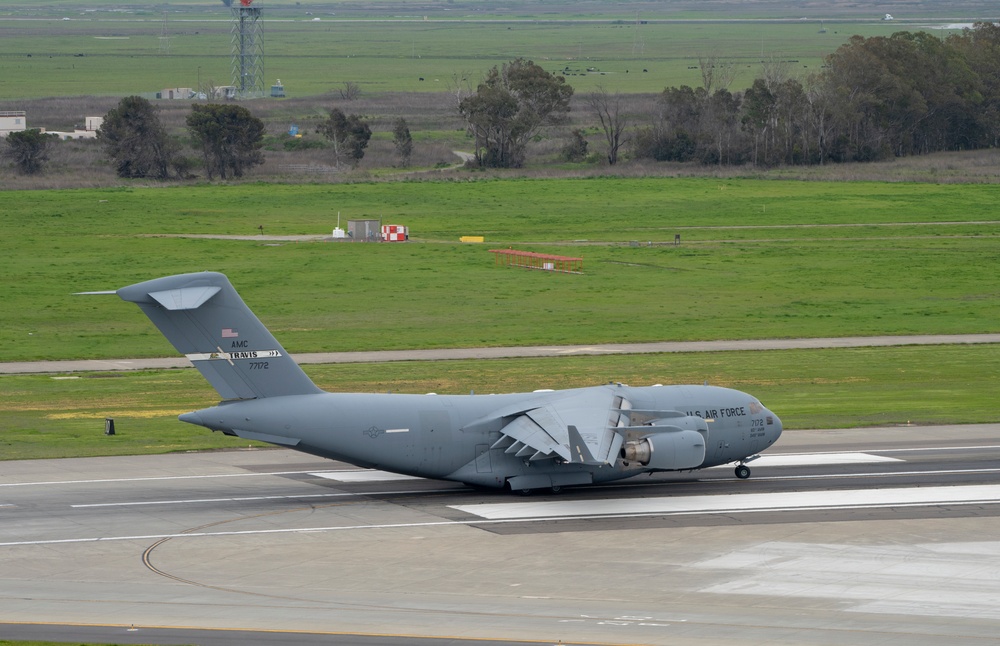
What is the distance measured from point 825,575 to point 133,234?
7782cm

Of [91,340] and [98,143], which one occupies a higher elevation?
[98,143]

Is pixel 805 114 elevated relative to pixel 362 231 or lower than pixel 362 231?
elevated

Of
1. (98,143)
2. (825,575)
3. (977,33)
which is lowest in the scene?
(825,575)

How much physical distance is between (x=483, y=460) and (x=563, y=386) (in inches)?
615

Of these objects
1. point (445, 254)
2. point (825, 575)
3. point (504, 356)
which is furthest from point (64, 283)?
point (825, 575)

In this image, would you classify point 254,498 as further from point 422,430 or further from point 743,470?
point 743,470

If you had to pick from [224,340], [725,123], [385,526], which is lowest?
[385,526]

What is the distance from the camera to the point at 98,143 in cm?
15738

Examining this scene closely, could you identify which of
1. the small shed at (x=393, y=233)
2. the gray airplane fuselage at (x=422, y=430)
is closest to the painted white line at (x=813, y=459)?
the gray airplane fuselage at (x=422, y=430)

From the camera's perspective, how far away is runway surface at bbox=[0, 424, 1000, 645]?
2841 cm

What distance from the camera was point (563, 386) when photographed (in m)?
54.4

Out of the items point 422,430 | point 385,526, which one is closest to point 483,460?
point 422,430

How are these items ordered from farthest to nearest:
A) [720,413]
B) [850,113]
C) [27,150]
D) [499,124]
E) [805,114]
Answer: [850,113] < [805,114] < [499,124] < [27,150] < [720,413]

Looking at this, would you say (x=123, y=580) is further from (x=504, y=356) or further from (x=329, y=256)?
(x=329, y=256)
